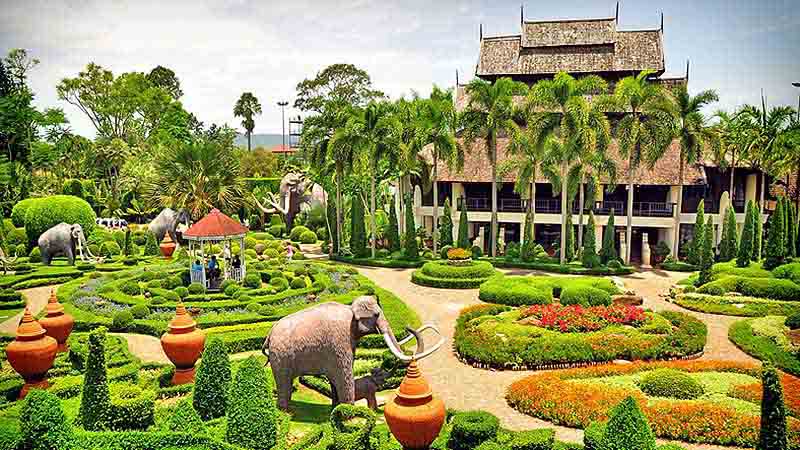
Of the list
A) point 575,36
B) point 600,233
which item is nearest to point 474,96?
point 600,233

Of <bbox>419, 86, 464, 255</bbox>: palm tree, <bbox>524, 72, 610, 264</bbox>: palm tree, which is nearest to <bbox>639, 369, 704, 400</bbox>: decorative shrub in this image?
<bbox>524, 72, 610, 264</bbox>: palm tree

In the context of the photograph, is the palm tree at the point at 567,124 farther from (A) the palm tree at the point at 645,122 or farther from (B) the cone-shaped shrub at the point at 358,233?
(B) the cone-shaped shrub at the point at 358,233

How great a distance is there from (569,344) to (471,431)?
7.67 meters

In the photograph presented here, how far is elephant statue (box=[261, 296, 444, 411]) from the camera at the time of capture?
12695mm

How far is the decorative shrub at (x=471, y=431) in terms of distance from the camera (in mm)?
10992

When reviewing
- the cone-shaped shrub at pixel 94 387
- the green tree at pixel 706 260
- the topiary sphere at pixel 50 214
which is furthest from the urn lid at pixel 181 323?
the topiary sphere at pixel 50 214

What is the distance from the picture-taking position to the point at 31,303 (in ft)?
81.0

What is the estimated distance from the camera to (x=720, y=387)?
15164mm

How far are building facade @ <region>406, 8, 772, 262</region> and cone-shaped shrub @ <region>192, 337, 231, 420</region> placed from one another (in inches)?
983

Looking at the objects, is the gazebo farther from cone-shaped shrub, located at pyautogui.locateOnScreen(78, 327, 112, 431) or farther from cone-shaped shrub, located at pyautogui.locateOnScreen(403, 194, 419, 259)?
cone-shaped shrub, located at pyautogui.locateOnScreen(78, 327, 112, 431)

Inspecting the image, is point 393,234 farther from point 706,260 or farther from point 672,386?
point 672,386

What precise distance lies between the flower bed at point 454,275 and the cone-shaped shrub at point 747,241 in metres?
Result: 11.7

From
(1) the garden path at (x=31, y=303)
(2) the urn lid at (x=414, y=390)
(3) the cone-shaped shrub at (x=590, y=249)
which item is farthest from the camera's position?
(3) the cone-shaped shrub at (x=590, y=249)

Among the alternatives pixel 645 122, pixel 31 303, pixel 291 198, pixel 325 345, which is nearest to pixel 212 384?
pixel 325 345
